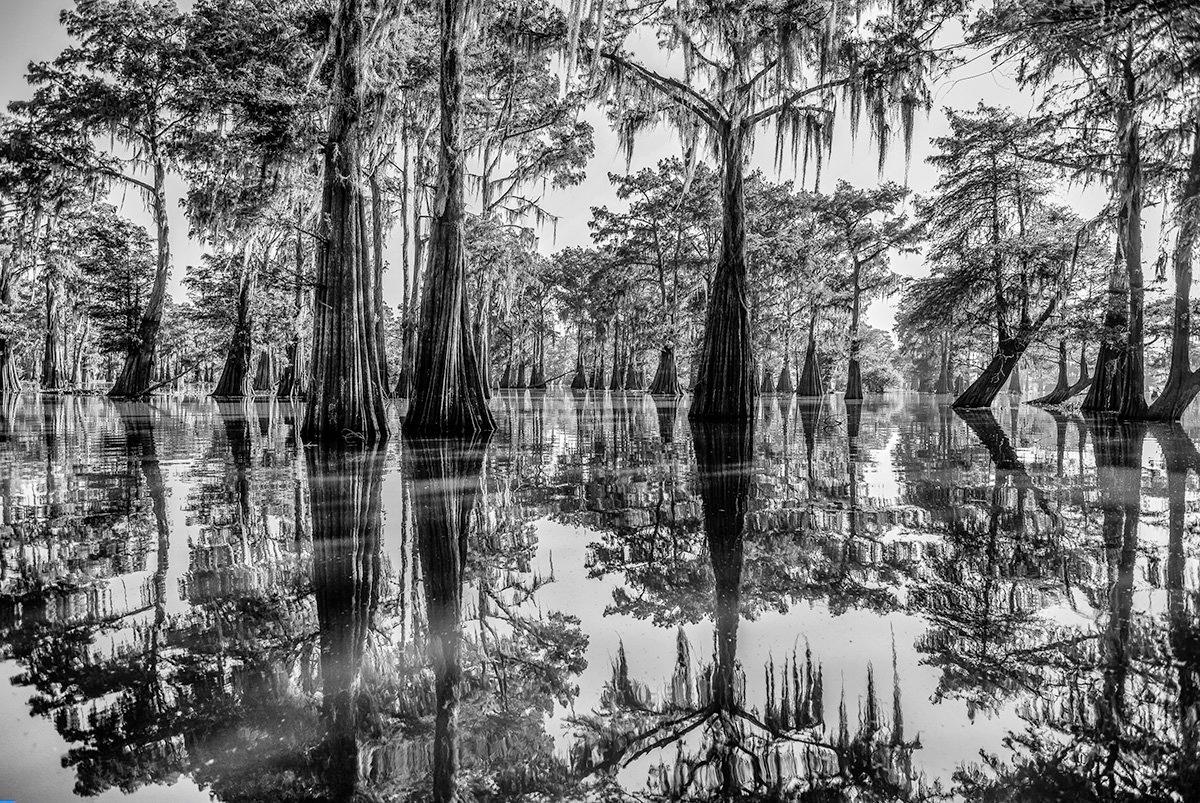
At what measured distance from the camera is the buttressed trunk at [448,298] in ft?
30.3

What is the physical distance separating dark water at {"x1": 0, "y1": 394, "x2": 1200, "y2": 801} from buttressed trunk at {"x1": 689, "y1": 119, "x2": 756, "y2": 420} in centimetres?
790

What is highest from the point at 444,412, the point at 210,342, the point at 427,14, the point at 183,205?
the point at 427,14

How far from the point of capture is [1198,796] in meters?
1.24

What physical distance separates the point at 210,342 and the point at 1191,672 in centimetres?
3995

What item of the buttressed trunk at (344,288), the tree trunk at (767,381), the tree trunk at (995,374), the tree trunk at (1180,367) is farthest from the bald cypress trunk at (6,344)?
the tree trunk at (767,381)

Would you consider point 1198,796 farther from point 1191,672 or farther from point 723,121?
point 723,121

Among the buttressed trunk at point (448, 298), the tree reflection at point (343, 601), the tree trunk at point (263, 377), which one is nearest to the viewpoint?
the tree reflection at point (343, 601)

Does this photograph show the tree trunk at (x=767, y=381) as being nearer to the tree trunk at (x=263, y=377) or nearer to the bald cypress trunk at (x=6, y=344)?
the tree trunk at (x=263, y=377)

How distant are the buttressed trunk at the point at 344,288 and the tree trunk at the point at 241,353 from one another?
1558 cm

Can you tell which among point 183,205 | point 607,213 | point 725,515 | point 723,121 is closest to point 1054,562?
point 725,515

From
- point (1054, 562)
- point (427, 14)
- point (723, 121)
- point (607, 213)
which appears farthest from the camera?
point (607, 213)

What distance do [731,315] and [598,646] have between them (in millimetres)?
10766

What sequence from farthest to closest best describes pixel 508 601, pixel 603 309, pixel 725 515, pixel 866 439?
pixel 603 309 < pixel 866 439 < pixel 725 515 < pixel 508 601

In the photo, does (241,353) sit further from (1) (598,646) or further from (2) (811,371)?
(2) (811,371)
